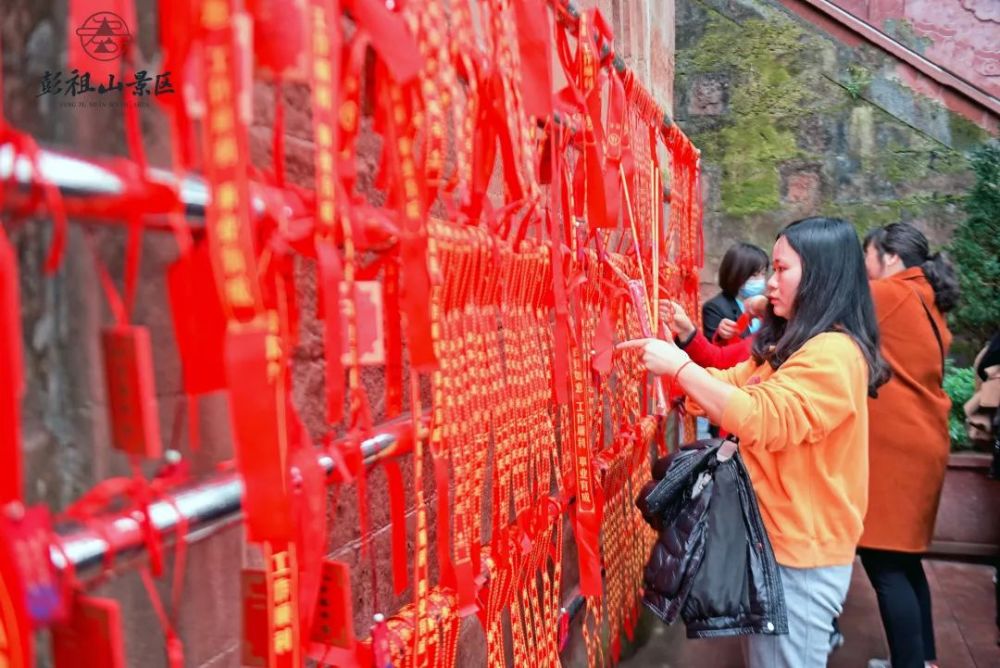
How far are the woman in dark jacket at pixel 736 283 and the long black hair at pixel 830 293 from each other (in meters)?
1.51

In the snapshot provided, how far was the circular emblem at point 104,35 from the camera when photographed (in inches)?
31.7

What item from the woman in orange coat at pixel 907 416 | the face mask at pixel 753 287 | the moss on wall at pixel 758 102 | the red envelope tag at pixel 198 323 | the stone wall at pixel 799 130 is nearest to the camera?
the red envelope tag at pixel 198 323

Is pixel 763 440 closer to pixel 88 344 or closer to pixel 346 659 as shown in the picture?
pixel 346 659

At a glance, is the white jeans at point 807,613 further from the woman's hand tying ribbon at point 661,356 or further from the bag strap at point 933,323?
the bag strap at point 933,323

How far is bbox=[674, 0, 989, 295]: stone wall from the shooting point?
591cm

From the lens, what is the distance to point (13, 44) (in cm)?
91

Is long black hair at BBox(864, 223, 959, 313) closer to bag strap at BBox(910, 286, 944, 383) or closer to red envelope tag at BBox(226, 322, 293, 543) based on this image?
bag strap at BBox(910, 286, 944, 383)

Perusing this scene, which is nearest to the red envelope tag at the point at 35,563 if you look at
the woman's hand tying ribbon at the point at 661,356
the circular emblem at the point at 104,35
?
the circular emblem at the point at 104,35

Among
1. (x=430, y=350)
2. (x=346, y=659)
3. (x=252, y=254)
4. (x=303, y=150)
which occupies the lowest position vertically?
(x=346, y=659)

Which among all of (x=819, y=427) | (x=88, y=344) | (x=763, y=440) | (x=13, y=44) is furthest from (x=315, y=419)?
(x=819, y=427)

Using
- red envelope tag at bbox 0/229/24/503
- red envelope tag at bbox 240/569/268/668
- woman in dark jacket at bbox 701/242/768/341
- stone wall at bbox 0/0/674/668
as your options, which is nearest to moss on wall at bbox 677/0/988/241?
woman in dark jacket at bbox 701/242/768/341

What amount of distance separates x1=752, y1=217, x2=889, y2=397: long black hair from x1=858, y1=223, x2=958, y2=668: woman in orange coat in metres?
1.09

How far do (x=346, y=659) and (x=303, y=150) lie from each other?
0.81 metres

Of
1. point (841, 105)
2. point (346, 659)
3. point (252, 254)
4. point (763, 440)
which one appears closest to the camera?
point (252, 254)
